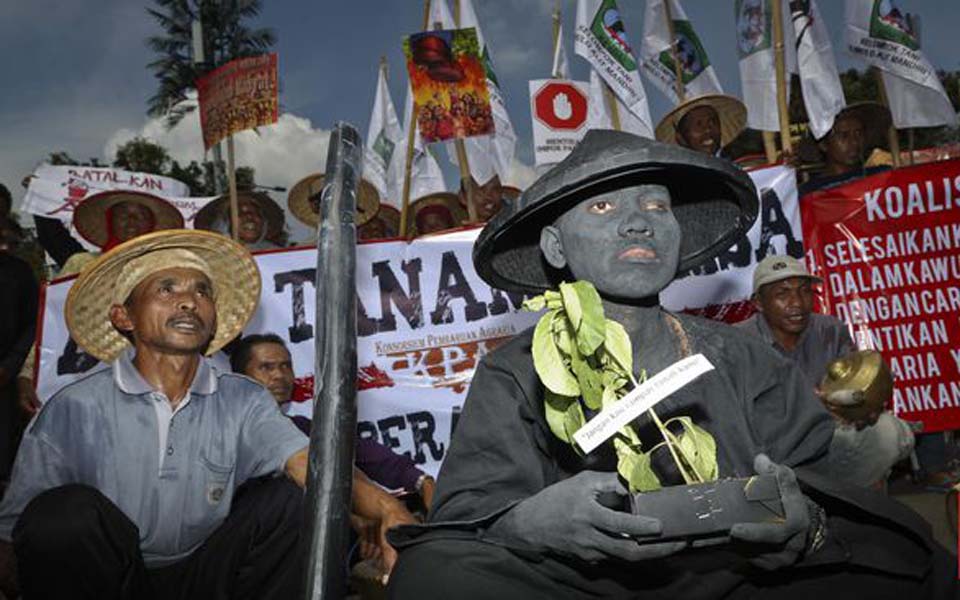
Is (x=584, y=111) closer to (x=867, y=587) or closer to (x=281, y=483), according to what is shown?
(x=281, y=483)

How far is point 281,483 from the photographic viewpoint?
3.06m

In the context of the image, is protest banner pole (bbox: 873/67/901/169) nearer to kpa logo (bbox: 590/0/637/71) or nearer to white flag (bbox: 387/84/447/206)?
kpa logo (bbox: 590/0/637/71)

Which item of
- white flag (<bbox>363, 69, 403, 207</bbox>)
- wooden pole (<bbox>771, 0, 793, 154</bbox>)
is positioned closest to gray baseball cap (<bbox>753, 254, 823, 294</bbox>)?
wooden pole (<bbox>771, 0, 793, 154</bbox>)

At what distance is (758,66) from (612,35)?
1.32 m

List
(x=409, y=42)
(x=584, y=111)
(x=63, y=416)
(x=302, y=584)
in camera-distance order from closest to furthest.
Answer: (x=302, y=584)
(x=63, y=416)
(x=409, y=42)
(x=584, y=111)

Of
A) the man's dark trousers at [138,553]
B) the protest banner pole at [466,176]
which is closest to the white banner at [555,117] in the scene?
the protest banner pole at [466,176]

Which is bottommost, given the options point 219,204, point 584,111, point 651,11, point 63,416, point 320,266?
point 63,416

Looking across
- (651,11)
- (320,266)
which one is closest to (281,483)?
(320,266)

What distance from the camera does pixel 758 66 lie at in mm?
7078

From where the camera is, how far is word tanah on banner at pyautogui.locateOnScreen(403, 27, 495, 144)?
6.20 metres

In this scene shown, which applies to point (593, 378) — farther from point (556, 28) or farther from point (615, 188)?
point (556, 28)

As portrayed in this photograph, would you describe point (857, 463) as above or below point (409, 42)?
below

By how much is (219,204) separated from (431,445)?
10.1 feet

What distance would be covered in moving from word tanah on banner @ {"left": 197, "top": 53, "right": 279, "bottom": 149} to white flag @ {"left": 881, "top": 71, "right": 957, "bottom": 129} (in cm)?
474
